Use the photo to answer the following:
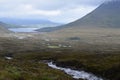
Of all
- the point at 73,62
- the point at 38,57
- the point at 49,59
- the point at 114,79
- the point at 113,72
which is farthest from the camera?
the point at 38,57

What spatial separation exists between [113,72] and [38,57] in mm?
41308

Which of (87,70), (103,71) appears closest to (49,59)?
(87,70)

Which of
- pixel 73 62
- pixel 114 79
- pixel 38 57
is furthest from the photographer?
pixel 38 57

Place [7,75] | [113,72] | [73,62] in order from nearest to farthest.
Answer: [7,75], [113,72], [73,62]

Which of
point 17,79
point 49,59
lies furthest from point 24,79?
point 49,59

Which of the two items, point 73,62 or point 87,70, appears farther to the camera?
point 73,62

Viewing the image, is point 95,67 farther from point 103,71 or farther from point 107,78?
point 107,78

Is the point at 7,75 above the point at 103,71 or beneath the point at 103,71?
above

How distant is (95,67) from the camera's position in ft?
193

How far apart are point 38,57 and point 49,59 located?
6634 millimetres

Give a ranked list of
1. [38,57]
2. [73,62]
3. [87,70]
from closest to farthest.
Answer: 1. [87,70]
2. [73,62]
3. [38,57]

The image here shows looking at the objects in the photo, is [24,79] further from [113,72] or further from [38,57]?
[38,57]

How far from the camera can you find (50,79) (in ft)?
110

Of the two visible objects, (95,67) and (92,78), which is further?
(95,67)
